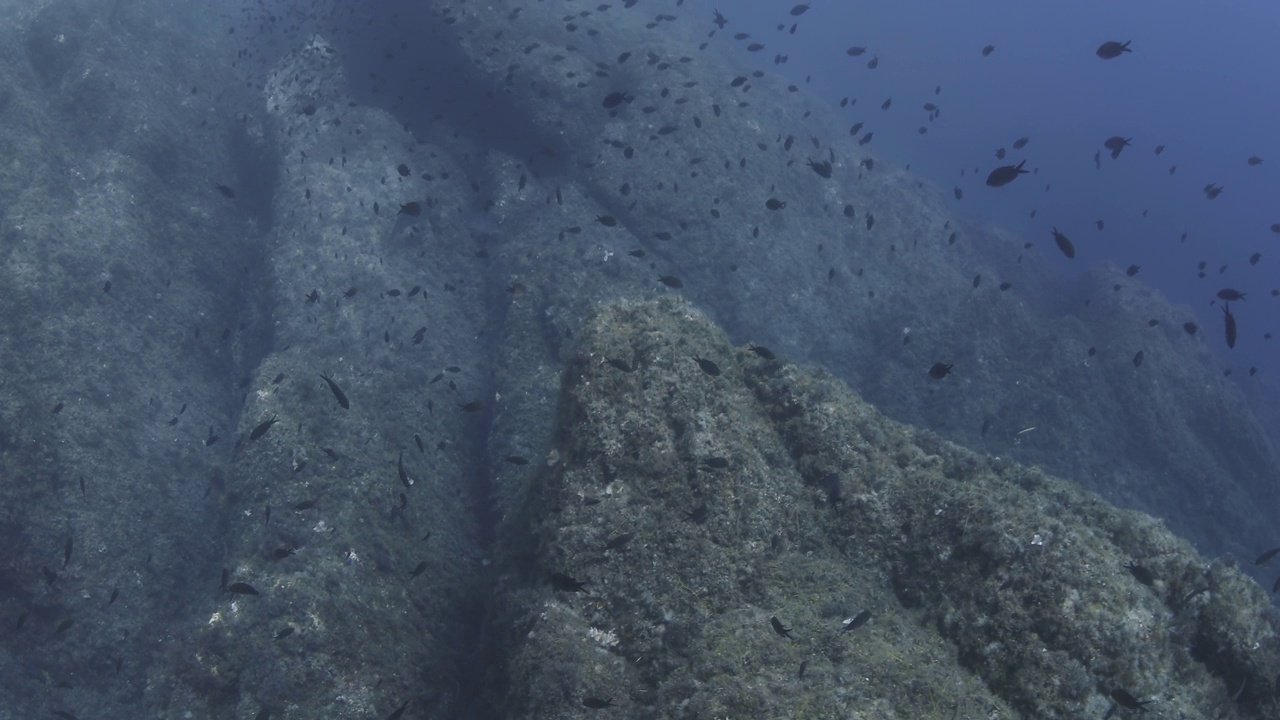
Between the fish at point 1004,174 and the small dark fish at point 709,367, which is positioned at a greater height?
the fish at point 1004,174

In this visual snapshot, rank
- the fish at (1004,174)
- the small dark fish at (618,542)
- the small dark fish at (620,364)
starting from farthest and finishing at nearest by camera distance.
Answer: the fish at (1004,174)
the small dark fish at (620,364)
the small dark fish at (618,542)

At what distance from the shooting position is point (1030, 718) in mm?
5582

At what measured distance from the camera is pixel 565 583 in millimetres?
6961

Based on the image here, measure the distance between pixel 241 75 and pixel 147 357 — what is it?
13.2 meters

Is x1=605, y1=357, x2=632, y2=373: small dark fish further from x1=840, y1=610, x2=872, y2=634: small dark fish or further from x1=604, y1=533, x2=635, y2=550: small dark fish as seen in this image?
x1=840, y1=610, x2=872, y2=634: small dark fish

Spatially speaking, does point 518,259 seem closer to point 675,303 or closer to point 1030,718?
point 675,303

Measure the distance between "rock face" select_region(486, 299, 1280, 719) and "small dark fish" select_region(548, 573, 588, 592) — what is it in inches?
2.4

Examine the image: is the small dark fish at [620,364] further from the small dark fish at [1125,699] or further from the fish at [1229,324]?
the fish at [1229,324]

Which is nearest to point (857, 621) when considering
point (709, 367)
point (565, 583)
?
point (565, 583)

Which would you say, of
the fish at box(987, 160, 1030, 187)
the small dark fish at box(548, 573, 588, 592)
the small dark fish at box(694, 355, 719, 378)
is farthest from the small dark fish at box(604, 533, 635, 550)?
the fish at box(987, 160, 1030, 187)

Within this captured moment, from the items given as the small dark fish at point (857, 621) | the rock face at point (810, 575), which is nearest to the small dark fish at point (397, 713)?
the rock face at point (810, 575)

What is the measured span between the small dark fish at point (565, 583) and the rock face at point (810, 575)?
61mm

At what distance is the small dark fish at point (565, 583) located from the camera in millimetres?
6941

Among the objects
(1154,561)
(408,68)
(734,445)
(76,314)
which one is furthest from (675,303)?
(408,68)
